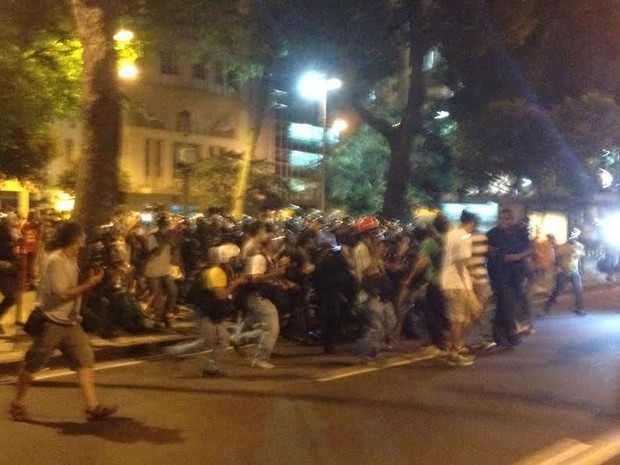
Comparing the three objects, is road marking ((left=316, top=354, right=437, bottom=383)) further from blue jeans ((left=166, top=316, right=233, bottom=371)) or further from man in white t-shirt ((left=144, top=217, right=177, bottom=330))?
man in white t-shirt ((left=144, top=217, right=177, bottom=330))

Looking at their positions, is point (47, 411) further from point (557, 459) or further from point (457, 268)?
point (457, 268)

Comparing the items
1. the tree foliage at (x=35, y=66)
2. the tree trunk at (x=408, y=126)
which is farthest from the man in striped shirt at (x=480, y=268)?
the tree trunk at (x=408, y=126)

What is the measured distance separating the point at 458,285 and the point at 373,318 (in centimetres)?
105

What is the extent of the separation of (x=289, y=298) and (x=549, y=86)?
50.7 ft

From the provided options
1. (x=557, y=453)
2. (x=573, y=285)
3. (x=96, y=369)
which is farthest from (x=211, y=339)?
(x=573, y=285)

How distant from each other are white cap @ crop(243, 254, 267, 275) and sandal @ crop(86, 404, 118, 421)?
9.24ft

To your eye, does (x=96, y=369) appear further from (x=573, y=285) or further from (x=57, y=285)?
(x=573, y=285)

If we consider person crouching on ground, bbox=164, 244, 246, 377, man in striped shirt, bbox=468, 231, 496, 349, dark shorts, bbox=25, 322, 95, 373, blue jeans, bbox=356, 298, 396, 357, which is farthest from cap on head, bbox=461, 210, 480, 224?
dark shorts, bbox=25, 322, 95, 373

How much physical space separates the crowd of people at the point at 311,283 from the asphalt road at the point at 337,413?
0.45 metres

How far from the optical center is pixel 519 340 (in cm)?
1315

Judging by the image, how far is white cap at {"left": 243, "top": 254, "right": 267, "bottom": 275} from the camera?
10.8m

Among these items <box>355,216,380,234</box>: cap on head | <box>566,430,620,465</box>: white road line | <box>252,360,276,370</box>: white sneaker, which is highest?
<box>355,216,380,234</box>: cap on head

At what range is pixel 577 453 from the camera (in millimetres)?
7391

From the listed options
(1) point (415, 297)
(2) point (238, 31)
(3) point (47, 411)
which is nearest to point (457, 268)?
(1) point (415, 297)
